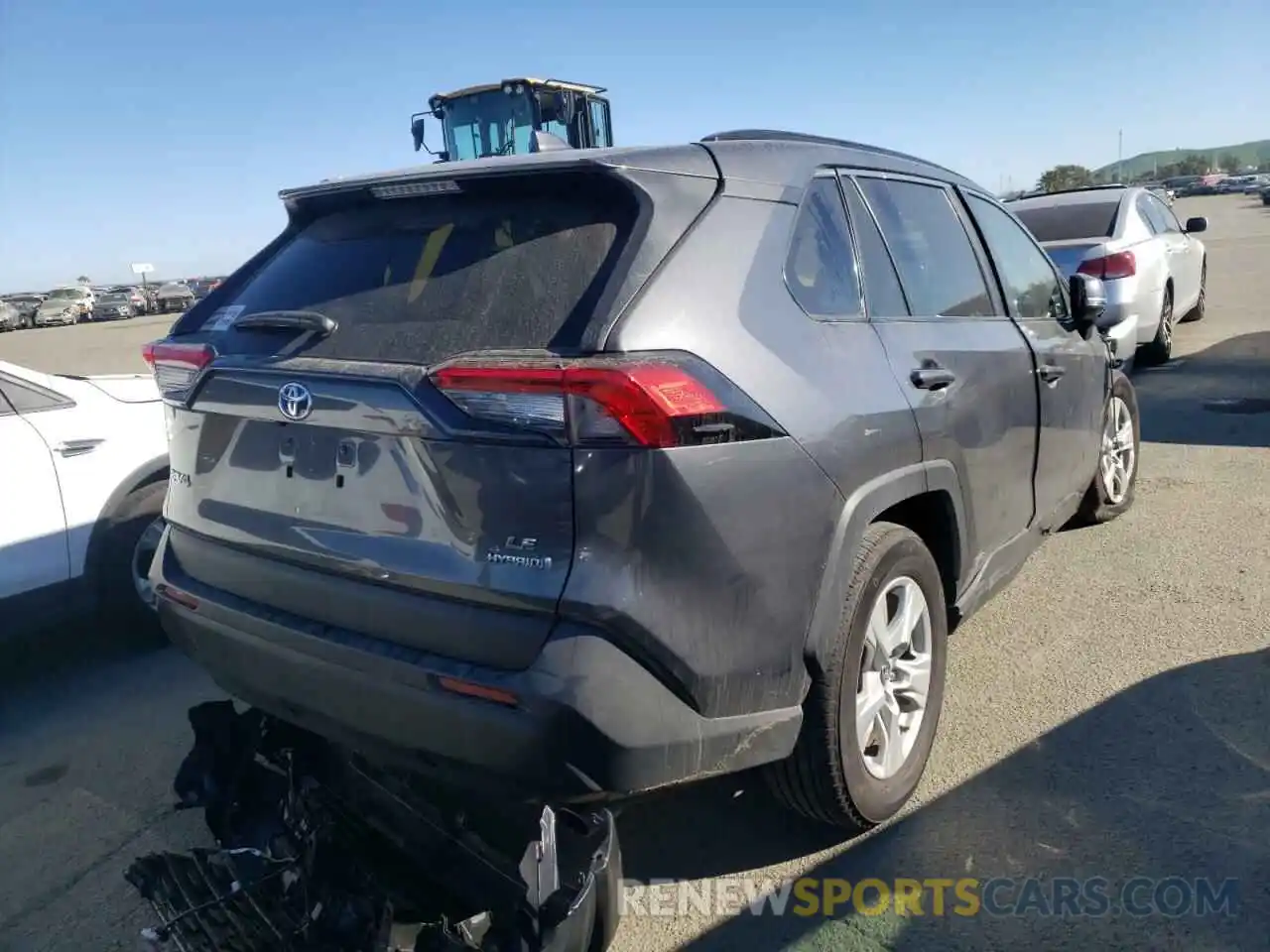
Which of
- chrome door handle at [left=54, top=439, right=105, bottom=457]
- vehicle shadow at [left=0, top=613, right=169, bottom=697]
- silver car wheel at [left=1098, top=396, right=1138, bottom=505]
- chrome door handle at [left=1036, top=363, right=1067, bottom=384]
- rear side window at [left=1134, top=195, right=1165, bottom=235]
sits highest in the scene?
rear side window at [left=1134, top=195, right=1165, bottom=235]

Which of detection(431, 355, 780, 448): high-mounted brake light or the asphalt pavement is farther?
the asphalt pavement

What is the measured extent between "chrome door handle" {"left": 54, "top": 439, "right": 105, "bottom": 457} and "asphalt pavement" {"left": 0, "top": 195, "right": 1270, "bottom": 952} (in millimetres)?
986

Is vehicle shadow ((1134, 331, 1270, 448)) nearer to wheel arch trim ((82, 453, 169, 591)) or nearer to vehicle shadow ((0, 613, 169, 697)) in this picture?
wheel arch trim ((82, 453, 169, 591))

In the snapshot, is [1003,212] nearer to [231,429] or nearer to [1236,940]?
[1236,940]

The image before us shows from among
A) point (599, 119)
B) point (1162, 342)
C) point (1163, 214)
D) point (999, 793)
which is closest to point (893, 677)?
point (999, 793)

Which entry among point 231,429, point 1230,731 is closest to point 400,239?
point 231,429

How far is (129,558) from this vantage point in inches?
170

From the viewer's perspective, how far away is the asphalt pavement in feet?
8.12

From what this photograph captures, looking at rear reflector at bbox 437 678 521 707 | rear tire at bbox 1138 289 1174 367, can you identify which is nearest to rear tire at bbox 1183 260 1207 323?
rear tire at bbox 1138 289 1174 367

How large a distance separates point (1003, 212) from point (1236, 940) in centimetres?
284

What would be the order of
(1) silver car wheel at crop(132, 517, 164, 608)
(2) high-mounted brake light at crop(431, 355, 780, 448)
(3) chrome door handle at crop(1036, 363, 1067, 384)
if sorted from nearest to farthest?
(2) high-mounted brake light at crop(431, 355, 780, 448)
(3) chrome door handle at crop(1036, 363, 1067, 384)
(1) silver car wheel at crop(132, 517, 164, 608)

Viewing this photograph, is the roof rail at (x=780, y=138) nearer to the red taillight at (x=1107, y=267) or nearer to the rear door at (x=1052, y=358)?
the rear door at (x=1052, y=358)

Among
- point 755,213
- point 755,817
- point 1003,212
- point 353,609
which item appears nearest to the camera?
point 353,609

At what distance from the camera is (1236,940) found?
2291mm
